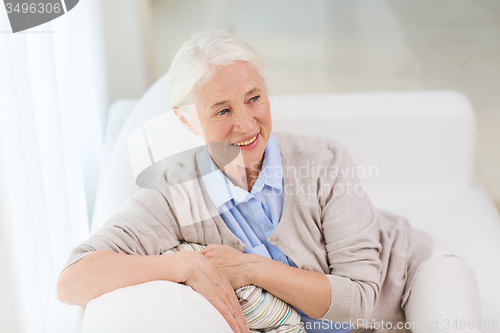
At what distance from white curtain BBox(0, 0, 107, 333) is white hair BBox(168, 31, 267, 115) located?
30 centimetres

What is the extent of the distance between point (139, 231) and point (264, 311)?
313mm

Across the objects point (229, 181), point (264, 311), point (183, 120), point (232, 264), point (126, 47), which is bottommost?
point (264, 311)

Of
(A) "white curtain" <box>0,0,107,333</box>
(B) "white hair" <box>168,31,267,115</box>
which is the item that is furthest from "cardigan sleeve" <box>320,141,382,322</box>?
(A) "white curtain" <box>0,0,107,333</box>

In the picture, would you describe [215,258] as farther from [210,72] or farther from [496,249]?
[496,249]

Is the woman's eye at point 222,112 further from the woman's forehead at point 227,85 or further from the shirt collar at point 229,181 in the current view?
the shirt collar at point 229,181

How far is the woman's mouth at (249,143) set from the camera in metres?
1.13

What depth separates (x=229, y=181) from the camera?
119 centimetres

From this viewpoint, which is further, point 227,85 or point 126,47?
point 126,47

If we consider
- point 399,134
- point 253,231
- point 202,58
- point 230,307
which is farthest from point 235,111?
point 399,134

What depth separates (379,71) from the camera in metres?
3.72

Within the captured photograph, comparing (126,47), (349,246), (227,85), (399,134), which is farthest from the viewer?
(126,47)

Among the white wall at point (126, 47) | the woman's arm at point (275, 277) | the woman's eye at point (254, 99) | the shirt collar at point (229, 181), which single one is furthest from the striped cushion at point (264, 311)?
the white wall at point (126, 47)

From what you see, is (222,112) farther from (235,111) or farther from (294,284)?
(294,284)

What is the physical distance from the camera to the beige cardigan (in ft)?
3.69
